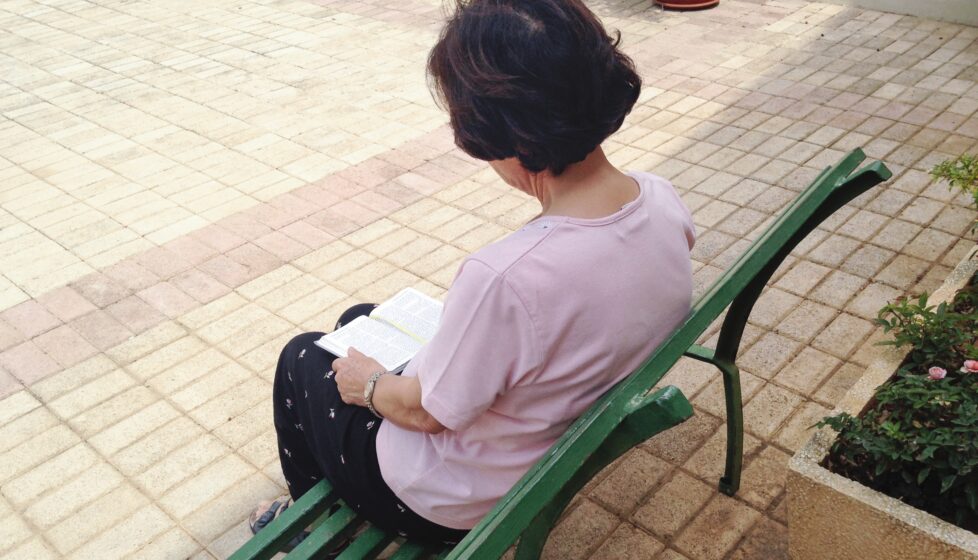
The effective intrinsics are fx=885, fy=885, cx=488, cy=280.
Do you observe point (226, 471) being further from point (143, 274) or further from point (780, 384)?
point (780, 384)

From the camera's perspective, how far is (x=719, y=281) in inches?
Answer: 71.7

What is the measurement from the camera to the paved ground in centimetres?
293

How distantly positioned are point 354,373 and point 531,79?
0.82 metres

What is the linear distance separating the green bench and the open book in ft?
1.16

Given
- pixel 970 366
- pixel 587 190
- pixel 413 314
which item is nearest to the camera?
pixel 587 190

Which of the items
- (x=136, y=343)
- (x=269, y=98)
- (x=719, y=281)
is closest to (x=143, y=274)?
(x=136, y=343)

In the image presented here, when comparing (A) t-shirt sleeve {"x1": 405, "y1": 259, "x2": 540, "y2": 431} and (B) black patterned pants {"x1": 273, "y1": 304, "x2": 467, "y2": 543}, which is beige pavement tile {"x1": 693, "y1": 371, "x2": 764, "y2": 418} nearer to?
(B) black patterned pants {"x1": 273, "y1": 304, "x2": 467, "y2": 543}

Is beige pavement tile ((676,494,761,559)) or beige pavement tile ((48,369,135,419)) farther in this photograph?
beige pavement tile ((48,369,135,419))

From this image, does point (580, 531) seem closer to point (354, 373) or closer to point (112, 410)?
point (354, 373)

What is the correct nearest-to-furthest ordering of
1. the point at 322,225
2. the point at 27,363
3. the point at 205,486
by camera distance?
the point at 205,486, the point at 27,363, the point at 322,225

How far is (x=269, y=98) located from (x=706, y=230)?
3505 mm

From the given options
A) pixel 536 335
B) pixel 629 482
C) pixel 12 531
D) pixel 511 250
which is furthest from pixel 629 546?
pixel 12 531

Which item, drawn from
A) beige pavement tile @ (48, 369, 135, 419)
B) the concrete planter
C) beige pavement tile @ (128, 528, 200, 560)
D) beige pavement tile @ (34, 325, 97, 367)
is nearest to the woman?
the concrete planter

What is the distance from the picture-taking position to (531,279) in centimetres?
161
